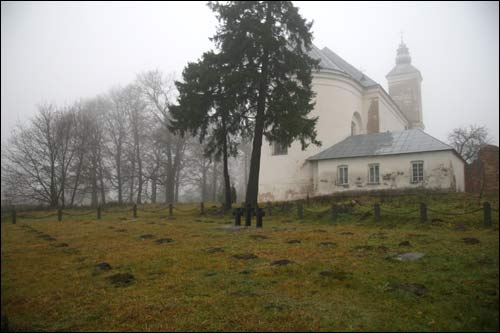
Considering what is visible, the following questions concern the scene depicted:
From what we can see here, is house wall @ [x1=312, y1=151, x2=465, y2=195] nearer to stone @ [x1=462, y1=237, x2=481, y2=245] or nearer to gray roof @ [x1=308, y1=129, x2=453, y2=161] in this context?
gray roof @ [x1=308, y1=129, x2=453, y2=161]

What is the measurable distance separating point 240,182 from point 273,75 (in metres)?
38.2

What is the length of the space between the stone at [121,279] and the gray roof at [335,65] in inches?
973

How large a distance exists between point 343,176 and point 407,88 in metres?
30.4

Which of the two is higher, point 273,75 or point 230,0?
point 230,0

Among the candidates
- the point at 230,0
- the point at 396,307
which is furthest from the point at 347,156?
the point at 396,307

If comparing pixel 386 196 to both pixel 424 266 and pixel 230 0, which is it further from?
pixel 424 266

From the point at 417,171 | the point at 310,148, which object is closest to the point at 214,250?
the point at 417,171

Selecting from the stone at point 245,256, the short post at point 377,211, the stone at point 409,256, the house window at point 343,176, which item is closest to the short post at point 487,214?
the short post at point 377,211

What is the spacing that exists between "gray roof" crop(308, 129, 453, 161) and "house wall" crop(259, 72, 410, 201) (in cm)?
94

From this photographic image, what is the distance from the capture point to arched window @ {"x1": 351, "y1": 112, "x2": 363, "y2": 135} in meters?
32.2

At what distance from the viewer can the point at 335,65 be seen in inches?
1222

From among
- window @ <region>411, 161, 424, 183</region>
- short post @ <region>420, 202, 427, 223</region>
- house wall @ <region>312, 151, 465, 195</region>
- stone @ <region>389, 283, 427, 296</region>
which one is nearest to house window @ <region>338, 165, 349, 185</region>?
house wall @ <region>312, 151, 465, 195</region>

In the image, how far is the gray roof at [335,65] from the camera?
98.6 feet

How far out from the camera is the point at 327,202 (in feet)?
68.8
